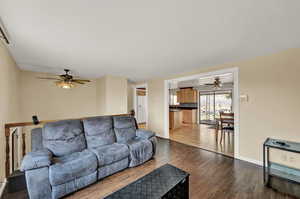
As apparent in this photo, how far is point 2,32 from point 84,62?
1487 mm

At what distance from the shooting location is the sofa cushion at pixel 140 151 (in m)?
2.51

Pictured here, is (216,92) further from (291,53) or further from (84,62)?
(84,62)

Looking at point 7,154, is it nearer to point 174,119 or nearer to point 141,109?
point 174,119

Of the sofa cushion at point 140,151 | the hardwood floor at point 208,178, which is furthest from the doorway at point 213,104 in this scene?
the sofa cushion at point 140,151

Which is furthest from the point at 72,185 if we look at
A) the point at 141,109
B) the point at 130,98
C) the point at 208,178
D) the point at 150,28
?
the point at 141,109

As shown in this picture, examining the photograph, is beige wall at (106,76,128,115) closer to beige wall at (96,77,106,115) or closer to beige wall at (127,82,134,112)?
beige wall at (96,77,106,115)

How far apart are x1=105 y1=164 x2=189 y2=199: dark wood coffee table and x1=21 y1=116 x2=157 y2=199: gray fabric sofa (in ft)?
3.17

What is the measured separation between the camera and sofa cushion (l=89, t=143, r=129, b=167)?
212 cm

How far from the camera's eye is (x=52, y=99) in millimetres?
4285

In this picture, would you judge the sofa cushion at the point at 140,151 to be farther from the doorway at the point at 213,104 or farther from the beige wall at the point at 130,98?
the doorway at the point at 213,104

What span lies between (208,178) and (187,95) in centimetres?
604

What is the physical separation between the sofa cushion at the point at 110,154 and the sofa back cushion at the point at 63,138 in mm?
356

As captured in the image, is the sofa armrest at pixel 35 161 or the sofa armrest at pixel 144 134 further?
→ the sofa armrest at pixel 144 134

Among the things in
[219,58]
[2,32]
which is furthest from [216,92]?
[2,32]
